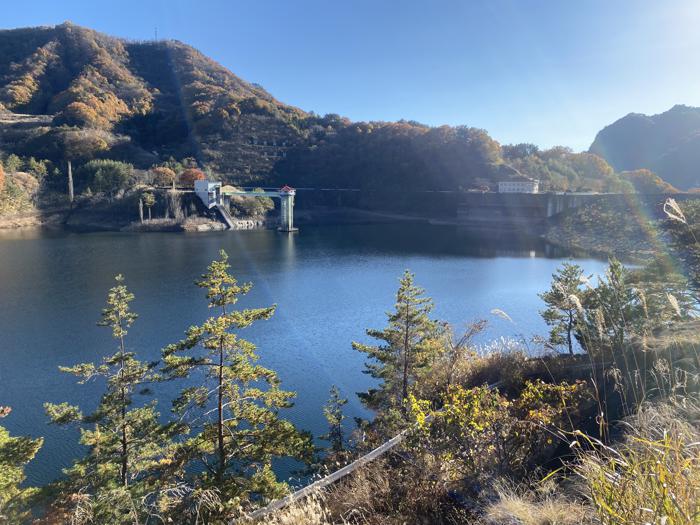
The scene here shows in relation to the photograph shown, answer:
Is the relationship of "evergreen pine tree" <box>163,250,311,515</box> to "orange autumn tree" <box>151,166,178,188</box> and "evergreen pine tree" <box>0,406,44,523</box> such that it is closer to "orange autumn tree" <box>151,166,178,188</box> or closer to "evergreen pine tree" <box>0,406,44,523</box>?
"evergreen pine tree" <box>0,406,44,523</box>

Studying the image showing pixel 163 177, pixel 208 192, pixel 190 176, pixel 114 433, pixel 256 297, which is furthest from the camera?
pixel 190 176

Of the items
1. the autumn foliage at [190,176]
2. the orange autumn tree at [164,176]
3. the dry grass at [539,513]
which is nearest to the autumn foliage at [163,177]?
the orange autumn tree at [164,176]

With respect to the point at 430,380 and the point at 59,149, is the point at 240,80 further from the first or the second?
the point at 430,380

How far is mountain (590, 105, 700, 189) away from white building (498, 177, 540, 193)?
38.9 meters

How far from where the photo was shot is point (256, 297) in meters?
23.8

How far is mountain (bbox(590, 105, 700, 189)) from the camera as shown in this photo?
8681 cm

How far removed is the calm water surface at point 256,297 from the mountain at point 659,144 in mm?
62515

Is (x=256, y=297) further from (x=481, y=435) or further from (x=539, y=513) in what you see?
(x=539, y=513)

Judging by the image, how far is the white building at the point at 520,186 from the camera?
64.3 m

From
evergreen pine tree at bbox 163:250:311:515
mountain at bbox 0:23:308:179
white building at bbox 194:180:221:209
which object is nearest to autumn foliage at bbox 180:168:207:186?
white building at bbox 194:180:221:209

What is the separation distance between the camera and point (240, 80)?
124875mm

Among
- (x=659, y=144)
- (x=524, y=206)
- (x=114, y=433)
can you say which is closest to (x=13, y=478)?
(x=114, y=433)

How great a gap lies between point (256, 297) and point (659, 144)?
11575 cm

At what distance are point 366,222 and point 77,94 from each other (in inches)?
2302
